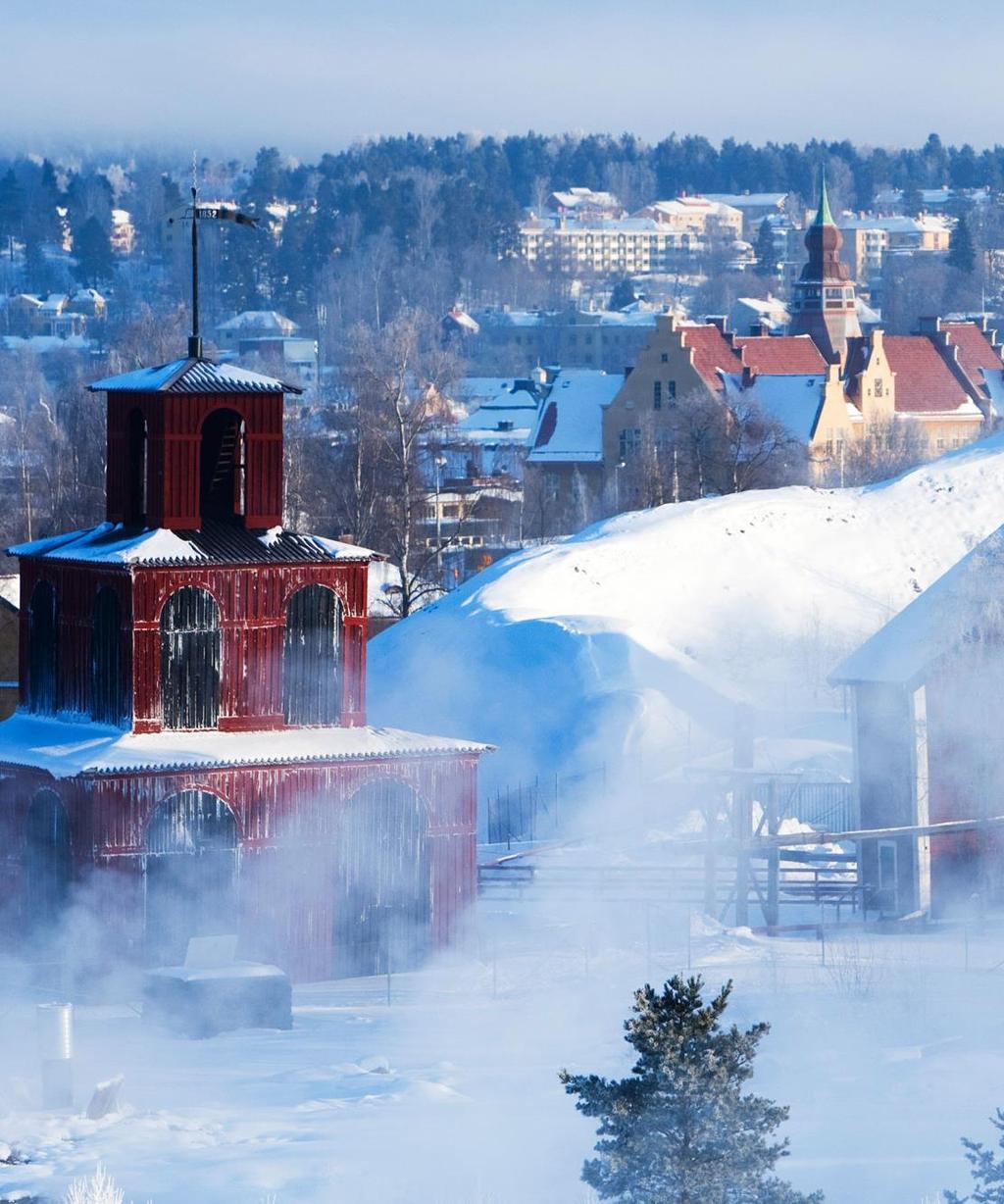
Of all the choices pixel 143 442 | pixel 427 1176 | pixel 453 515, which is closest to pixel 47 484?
pixel 453 515

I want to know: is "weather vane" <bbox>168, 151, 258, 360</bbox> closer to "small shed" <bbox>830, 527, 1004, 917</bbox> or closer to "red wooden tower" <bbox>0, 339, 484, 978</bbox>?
"red wooden tower" <bbox>0, 339, 484, 978</bbox>

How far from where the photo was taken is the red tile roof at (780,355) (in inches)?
3784

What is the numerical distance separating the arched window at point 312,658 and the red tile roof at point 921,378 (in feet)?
238

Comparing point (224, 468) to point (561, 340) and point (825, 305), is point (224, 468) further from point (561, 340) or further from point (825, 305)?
point (561, 340)

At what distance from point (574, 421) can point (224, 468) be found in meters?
60.9

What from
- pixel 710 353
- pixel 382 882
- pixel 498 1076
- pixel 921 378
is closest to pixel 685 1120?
pixel 498 1076

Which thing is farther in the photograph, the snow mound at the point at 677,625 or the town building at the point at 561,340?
the town building at the point at 561,340

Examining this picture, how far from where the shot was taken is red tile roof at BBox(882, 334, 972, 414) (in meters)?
100

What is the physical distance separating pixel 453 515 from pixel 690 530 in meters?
33.2

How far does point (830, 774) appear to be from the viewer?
117 feet

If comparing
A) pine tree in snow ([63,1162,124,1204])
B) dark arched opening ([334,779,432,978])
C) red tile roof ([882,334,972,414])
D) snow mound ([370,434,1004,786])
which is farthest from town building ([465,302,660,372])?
pine tree in snow ([63,1162,124,1204])

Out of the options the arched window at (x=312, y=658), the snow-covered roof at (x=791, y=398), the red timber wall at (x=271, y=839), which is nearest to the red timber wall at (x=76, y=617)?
the red timber wall at (x=271, y=839)

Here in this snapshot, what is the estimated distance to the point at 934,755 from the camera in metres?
30.6

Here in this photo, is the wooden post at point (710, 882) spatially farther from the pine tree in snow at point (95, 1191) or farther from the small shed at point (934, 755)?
the pine tree in snow at point (95, 1191)
